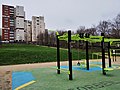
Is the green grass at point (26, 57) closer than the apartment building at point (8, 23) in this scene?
Yes

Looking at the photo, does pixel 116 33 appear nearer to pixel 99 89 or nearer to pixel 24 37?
pixel 99 89

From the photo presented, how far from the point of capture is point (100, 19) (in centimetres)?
5091

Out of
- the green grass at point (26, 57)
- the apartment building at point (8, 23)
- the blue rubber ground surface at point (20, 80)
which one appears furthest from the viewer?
the apartment building at point (8, 23)

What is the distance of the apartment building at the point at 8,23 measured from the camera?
88350 millimetres

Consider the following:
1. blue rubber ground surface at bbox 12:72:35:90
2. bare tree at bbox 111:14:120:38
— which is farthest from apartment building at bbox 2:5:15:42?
blue rubber ground surface at bbox 12:72:35:90

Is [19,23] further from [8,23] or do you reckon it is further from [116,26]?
[116,26]

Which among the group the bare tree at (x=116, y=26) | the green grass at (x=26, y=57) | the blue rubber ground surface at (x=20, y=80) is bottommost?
the blue rubber ground surface at (x=20, y=80)

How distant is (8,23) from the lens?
91625 millimetres

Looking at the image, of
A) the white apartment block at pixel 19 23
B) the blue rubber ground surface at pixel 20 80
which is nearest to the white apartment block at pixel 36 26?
the white apartment block at pixel 19 23

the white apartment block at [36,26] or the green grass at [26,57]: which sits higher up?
the white apartment block at [36,26]

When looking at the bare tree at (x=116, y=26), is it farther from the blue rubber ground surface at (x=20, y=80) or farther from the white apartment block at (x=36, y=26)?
the white apartment block at (x=36, y=26)

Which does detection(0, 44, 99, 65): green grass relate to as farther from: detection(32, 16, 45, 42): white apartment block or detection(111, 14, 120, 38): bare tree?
detection(32, 16, 45, 42): white apartment block

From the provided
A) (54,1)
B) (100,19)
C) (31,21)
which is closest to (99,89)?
(54,1)

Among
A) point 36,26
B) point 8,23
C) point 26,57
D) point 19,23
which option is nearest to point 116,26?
point 26,57
